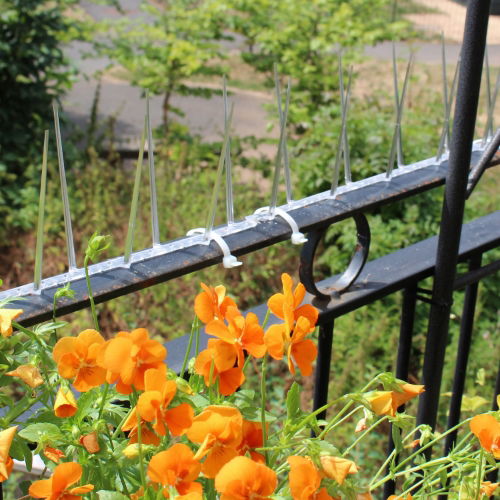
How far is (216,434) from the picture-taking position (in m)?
0.72

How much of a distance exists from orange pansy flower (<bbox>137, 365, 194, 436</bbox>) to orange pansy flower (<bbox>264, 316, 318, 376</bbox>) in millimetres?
117

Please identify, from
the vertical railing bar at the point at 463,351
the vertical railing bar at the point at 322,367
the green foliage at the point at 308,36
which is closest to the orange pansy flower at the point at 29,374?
the vertical railing bar at the point at 322,367

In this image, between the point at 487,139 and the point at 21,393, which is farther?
the point at 21,393

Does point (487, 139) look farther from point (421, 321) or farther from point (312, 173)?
point (312, 173)

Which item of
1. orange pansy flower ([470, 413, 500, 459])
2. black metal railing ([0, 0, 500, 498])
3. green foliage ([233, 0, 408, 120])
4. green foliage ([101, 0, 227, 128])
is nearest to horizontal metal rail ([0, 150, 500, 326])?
black metal railing ([0, 0, 500, 498])

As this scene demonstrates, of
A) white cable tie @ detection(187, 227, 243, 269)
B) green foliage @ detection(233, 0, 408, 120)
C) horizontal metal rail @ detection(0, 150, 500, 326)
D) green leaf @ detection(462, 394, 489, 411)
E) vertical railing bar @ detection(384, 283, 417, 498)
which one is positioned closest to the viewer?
horizontal metal rail @ detection(0, 150, 500, 326)

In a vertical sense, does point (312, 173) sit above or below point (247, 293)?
above

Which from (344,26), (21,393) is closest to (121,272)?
(21,393)

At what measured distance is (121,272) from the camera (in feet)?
3.15

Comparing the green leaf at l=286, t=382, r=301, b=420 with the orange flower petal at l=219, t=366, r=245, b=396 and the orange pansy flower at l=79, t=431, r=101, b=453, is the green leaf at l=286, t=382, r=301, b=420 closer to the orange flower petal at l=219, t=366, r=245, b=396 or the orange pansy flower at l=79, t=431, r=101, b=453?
the orange flower petal at l=219, t=366, r=245, b=396

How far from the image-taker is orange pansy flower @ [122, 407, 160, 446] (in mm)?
760

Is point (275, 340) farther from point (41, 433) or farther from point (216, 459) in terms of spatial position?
point (41, 433)

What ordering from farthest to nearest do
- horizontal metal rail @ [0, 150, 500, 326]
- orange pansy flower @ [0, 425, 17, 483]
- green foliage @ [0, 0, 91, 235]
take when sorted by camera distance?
green foliage @ [0, 0, 91, 235] < horizontal metal rail @ [0, 150, 500, 326] < orange pansy flower @ [0, 425, 17, 483]

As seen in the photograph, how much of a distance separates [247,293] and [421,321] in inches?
35.5
